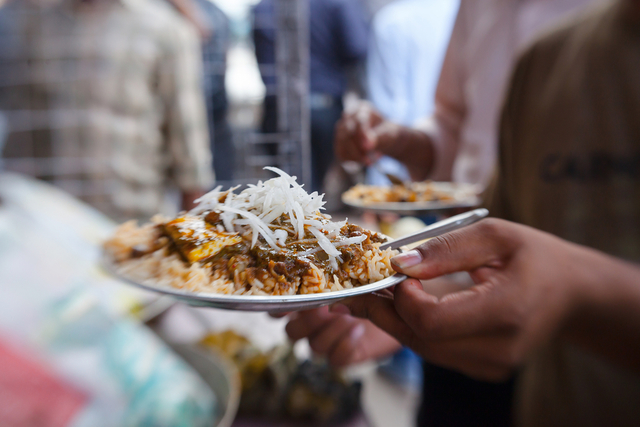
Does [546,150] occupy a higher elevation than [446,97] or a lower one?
lower

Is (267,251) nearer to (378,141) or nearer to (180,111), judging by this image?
(378,141)

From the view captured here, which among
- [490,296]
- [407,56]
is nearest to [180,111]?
[490,296]

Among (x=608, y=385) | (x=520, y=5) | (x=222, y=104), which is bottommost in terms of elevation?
(x=608, y=385)

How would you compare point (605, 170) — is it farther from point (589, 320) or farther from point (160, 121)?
point (160, 121)


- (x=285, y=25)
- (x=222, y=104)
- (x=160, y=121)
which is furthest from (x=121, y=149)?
(x=285, y=25)

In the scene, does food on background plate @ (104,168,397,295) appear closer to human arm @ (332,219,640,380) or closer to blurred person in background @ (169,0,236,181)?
human arm @ (332,219,640,380)

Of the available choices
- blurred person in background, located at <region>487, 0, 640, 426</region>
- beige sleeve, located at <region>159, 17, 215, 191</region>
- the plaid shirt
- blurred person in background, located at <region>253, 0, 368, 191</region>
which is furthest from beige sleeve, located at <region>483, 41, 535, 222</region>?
the plaid shirt

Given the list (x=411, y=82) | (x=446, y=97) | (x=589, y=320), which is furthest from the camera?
(x=411, y=82)
